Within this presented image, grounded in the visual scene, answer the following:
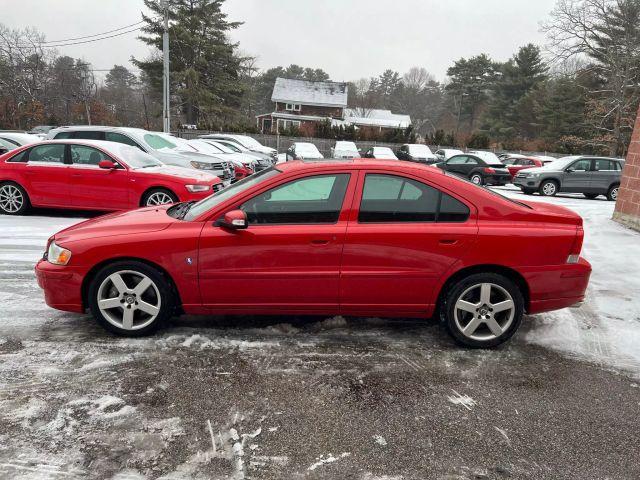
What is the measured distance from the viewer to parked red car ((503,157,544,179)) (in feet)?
73.3

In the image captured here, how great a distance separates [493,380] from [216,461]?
6.76ft

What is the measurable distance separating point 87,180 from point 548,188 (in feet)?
49.8

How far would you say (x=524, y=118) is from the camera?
168 feet

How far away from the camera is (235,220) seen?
358 centimetres

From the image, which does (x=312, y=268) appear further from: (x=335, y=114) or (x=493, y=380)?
(x=335, y=114)

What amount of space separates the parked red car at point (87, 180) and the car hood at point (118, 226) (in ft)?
14.0

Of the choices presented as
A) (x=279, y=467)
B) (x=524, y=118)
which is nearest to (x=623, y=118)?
(x=524, y=118)

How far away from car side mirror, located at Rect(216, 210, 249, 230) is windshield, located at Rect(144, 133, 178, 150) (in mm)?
8362

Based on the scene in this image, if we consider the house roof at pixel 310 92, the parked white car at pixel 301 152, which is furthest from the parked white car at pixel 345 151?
the house roof at pixel 310 92

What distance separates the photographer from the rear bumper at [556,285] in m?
3.76

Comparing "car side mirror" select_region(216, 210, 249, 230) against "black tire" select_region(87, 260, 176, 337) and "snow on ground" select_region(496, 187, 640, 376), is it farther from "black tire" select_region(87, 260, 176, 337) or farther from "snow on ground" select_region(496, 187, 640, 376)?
"snow on ground" select_region(496, 187, 640, 376)

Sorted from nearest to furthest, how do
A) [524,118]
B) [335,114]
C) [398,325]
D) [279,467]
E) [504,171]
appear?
[279,467] < [398,325] < [504,171] < [524,118] < [335,114]

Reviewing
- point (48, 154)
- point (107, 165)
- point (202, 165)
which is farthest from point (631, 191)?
point (48, 154)

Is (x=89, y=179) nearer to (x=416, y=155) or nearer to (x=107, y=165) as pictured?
(x=107, y=165)
